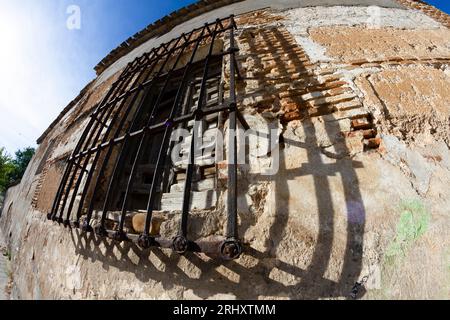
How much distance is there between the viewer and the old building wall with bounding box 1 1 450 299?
93cm

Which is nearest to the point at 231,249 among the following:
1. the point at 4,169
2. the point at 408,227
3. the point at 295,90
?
the point at 408,227

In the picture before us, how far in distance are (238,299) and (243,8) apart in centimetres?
387

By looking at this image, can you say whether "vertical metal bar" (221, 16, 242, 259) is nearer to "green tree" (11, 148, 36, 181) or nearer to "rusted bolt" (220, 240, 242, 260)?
"rusted bolt" (220, 240, 242, 260)

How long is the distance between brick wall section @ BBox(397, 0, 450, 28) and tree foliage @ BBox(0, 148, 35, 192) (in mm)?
17321

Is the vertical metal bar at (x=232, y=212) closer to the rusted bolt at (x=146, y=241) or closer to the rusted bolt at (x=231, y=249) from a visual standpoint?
the rusted bolt at (x=231, y=249)

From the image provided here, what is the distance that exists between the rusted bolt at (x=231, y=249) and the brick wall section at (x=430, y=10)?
127 inches

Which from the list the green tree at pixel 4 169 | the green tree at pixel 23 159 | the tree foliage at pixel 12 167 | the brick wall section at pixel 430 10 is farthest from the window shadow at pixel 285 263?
the green tree at pixel 23 159

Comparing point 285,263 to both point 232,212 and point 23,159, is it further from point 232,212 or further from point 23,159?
point 23,159

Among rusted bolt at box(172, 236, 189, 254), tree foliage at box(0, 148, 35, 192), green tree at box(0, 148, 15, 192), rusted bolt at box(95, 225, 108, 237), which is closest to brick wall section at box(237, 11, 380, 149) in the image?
rusted bolt at box(172, 236, 189, 254)

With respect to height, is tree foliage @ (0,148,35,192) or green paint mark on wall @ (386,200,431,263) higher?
tree foliage @ (0,148,35,192)

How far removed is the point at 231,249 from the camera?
37.3 inches
